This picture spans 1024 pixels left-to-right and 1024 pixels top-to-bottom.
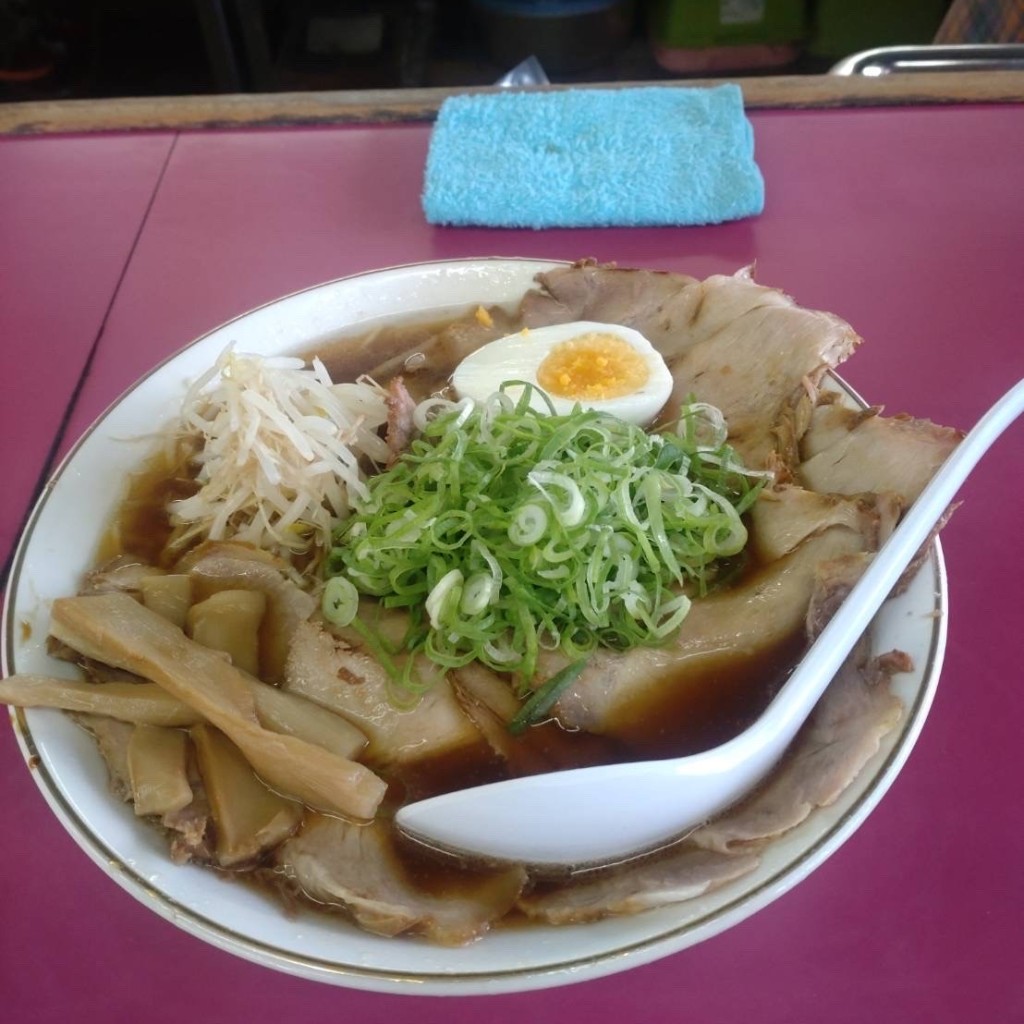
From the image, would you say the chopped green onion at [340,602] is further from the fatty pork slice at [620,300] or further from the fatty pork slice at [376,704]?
the fatty pork slice at [620,300]

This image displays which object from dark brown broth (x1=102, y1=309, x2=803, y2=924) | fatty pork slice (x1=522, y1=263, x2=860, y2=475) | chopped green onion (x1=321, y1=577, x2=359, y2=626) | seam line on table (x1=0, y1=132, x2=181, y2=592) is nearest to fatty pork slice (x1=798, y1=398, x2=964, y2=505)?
fatty pork slice (x1=522, y1=263, x2=860, y2=475)

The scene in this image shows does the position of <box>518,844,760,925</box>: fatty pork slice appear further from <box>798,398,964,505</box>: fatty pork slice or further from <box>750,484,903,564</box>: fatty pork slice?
<box>798,398,964,505</box>: fatty pork slice

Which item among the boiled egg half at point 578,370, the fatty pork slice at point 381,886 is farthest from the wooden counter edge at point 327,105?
the fatty pork slice at point 381,886

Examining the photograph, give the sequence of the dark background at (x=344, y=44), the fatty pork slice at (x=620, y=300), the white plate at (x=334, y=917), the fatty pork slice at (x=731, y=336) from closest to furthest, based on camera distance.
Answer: the white plate at (x=334, y=917) → the fatty pork slice at (x=731, y=336) → the fatty pork slice at (x=620, y=300) → the dark background at (x=344, y=44)

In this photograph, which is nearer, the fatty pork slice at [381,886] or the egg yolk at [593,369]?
the fatty pork slice at [381,886]

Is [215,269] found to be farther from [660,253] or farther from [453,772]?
[453,772]

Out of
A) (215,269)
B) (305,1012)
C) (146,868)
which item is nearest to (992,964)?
(305,1012)
